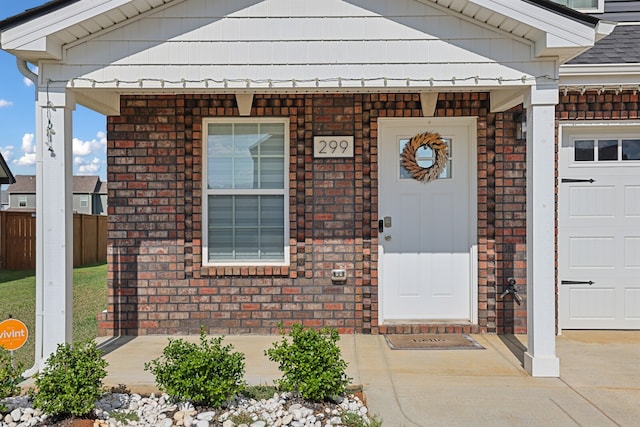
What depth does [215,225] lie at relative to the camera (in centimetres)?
559

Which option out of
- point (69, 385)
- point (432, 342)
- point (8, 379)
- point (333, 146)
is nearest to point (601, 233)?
point (432, 342)

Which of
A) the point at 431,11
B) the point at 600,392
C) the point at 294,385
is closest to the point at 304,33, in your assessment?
the point at 431,11

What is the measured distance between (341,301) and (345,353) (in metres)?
0.80

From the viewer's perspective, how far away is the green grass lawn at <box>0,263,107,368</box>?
5.69 m

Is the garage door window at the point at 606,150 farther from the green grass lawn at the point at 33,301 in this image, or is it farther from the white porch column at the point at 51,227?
the green grass lawn at the point at 33,301

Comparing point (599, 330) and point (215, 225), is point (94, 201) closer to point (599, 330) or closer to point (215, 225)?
point (215, 225)

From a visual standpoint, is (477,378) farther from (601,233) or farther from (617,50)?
(617,50)

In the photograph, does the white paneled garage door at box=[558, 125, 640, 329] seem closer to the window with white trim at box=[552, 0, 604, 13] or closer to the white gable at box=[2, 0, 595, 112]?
the window with white trim at box=[552, 0, 604, 13]

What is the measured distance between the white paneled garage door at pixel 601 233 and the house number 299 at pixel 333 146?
2.44 meters

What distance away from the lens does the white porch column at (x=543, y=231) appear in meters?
4.18

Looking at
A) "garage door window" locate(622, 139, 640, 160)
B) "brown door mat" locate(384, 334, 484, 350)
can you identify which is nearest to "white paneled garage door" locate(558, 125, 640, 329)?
"garage door window" locate(622, 139, 640, 160)

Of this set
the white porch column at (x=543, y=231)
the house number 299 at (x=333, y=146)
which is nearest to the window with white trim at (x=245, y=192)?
the house number 299 at (x=333, y=146)

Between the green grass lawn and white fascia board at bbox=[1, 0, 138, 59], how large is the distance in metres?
2.66

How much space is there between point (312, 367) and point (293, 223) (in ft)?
7.77
